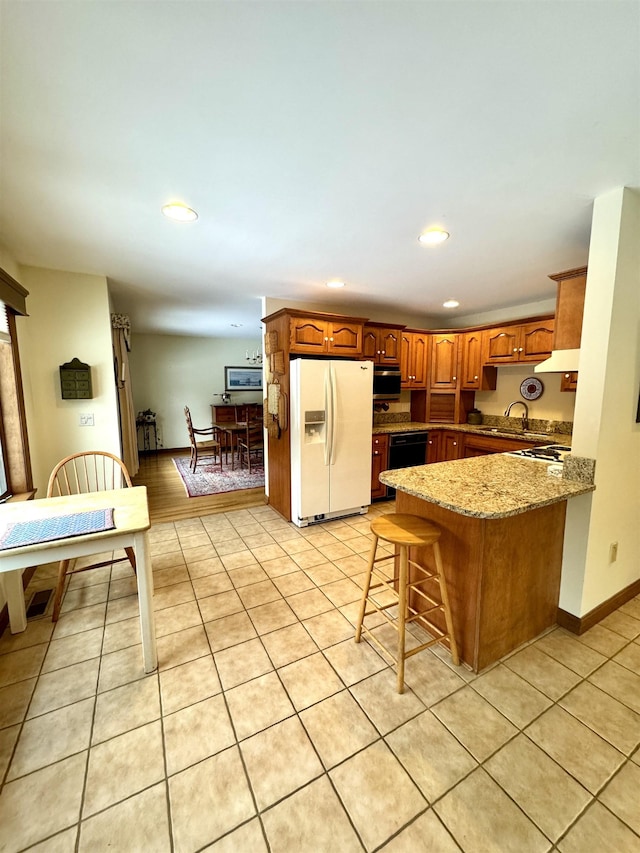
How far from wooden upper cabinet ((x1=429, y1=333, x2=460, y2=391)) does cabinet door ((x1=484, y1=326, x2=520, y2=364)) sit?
430 millimetres

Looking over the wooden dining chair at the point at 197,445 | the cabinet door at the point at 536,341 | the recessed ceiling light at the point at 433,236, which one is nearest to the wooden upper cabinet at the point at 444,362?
the cabinet door at the point at 536,341

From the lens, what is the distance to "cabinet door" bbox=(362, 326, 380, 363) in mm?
4086

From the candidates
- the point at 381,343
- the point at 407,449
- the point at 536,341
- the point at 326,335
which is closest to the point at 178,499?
the point at 326,335

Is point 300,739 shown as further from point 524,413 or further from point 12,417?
point 524,413

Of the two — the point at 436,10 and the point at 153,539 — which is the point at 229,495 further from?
the point at 436,10

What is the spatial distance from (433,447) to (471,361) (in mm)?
1235

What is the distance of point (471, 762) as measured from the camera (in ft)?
4.26

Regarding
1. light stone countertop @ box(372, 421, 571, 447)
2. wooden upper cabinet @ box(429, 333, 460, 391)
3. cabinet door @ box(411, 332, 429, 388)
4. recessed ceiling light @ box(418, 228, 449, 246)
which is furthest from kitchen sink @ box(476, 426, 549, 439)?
recessed ceiling light @ box(418, 228, 449, 246)

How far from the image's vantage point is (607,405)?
182 centimetres

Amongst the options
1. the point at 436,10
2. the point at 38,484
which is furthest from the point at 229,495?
the point at 436,10

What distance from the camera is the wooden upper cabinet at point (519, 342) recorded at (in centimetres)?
366

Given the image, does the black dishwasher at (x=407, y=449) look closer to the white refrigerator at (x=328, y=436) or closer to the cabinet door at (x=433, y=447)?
the cabinet door at (x=433, y=447)

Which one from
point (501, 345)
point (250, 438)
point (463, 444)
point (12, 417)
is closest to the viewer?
point (12, 417)

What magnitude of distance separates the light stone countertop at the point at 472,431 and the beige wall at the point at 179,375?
451 centimetres
